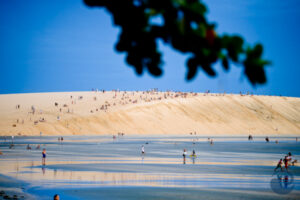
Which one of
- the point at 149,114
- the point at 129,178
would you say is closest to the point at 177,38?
the point at 129,178

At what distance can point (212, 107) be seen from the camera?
11525cm

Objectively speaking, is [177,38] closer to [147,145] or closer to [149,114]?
[147,145]

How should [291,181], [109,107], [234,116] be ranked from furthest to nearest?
[234,116] < [109,107] < [291,181]

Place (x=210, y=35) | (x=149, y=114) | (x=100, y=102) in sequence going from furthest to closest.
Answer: (x=100, y=102) < (x=149, y=114) < (x=210, y=35)

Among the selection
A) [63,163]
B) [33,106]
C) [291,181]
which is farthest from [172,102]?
[291,181]

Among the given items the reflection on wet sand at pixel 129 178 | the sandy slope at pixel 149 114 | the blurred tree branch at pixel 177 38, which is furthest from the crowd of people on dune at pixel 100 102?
the blurred tree branch at pixel 177 38

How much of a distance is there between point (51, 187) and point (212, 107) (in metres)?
98.6

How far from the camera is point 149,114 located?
10075cm

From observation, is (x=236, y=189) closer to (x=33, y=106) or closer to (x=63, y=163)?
(x=63, y=163)

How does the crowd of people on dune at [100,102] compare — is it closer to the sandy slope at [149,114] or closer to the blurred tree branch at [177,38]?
the sandy slope at [149,114]

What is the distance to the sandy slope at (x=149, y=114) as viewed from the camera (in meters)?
85.6

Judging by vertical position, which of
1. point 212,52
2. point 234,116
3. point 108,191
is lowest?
point 108,191

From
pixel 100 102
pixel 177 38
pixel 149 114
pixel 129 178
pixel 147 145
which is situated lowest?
pixel 129 178

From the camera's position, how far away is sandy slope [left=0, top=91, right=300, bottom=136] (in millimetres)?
85625
